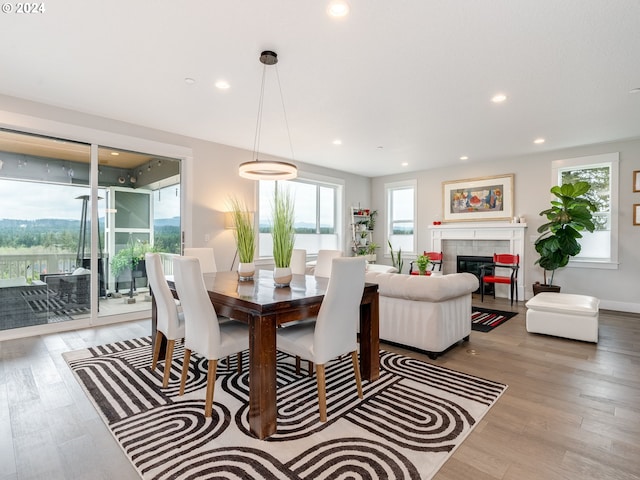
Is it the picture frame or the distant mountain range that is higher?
the picture frame

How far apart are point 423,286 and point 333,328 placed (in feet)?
4.12

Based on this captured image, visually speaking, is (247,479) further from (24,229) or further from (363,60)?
(24,229)

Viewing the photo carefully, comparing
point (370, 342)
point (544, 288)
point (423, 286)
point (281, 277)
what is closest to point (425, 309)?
point (423, 286)

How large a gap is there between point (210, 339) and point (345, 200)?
6.04 m

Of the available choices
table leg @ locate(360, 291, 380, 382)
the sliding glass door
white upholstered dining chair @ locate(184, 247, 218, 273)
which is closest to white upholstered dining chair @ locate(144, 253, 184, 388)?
white upholstered dining chair @ locate(184, 247, 218, 273)

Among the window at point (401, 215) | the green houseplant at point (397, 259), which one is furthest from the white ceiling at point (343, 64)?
the green houseplant at point (397, 259)

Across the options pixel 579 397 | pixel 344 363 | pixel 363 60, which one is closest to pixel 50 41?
pixel 363 60

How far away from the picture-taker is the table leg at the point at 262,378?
1.94 m

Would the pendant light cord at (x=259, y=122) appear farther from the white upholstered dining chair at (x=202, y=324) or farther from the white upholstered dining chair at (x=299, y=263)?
the white upholstered dining chair at (x=202, y=324)

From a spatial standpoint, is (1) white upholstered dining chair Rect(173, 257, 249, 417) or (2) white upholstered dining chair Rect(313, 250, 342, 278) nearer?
(1) white upholstered dining chair Rect(173, 257, 249, 417)

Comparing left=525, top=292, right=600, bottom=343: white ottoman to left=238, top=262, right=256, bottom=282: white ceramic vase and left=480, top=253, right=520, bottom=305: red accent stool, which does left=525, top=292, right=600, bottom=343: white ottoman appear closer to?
left=480, top=253, right=520, bottom=305: red accent stool

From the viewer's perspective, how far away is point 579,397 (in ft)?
7.93

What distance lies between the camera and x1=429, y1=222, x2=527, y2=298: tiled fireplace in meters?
6.16

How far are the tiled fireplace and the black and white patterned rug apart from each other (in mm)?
4296
